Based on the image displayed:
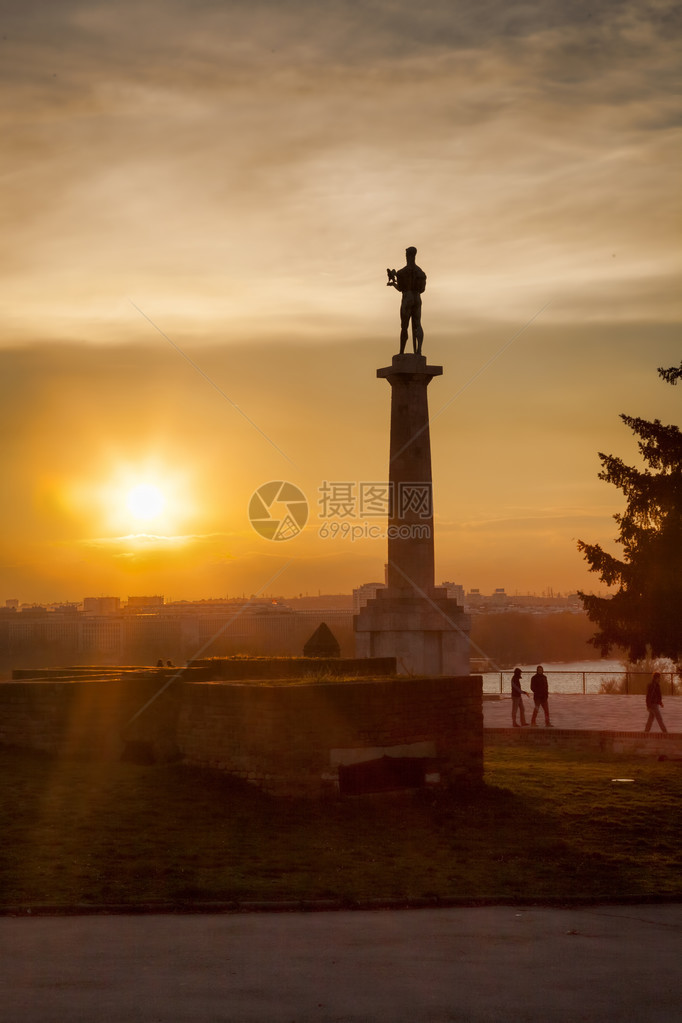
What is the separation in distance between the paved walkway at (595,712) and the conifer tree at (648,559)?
7.22 feet

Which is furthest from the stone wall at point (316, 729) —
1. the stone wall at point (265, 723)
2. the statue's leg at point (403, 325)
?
the statue's leg at point (403, 325)

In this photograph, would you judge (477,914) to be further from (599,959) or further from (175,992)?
(175,992)

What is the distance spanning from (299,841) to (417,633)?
1381cm

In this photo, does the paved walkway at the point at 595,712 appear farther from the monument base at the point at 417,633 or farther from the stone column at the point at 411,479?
the stone column at the point at 411,479

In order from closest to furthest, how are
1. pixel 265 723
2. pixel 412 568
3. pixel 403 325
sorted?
1. pixel 265 723
2. pixel 412 568
3. pixel 403 325

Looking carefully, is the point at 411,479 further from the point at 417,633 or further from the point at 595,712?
the point at 595,712

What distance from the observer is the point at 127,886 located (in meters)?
8.90

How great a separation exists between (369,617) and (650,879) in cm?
1497

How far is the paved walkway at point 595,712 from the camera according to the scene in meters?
23.4

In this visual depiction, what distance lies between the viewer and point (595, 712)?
27.1 meters

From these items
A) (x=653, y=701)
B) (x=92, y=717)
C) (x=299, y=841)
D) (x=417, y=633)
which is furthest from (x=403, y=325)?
(x=299, y=841)

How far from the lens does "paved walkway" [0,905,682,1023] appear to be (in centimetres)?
622

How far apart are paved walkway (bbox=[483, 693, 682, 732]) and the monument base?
64.0 inches

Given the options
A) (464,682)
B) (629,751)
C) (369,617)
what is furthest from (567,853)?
(369,617)
